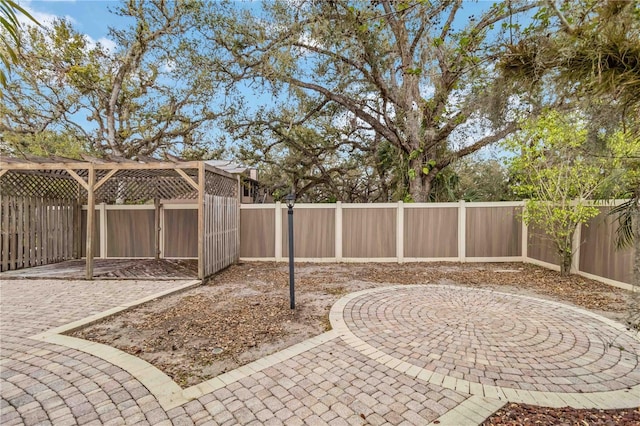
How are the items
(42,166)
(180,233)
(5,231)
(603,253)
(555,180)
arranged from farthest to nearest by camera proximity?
(180,233) → (5,231) → (555,180) → (42,166) → (603,253)

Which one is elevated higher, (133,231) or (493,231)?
(493,231)

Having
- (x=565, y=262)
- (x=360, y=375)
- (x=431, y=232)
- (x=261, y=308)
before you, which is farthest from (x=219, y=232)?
(x=565, y=262)

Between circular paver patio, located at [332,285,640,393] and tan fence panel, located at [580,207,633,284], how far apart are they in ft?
6.26

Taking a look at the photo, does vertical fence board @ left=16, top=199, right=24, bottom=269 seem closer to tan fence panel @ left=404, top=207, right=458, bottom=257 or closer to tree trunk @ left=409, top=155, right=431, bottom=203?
tan fence panel @ left=404, top=207, right=458, bottom=257

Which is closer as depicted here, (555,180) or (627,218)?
(627,218)

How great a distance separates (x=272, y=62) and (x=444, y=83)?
434 cm

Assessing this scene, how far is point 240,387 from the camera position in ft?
8.16

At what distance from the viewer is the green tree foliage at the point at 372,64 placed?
22.9 ft

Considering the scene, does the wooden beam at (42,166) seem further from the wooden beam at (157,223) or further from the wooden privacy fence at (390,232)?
the wooden privacy fence at (390,232)

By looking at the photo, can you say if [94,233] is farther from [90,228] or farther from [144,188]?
[90,228]

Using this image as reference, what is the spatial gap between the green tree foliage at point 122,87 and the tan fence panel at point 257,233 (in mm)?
3900

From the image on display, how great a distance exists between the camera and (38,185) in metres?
7.37

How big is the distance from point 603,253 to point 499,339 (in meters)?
4.11

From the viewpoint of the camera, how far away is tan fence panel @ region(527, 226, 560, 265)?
7027mm
